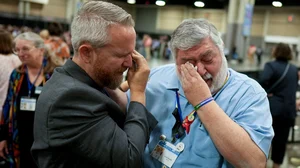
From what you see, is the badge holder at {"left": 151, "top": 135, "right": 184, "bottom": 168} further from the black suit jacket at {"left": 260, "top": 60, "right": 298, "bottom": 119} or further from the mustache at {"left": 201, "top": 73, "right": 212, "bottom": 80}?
the black suit jacket at {"left": 260, "top": 60, "right": 298, "bottom": 119}

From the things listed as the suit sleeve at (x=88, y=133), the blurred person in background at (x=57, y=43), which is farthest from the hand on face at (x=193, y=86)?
the blurred person in background at (x=57, y=43)

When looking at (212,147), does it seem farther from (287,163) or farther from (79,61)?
(287,163)

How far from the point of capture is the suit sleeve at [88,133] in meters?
1.05

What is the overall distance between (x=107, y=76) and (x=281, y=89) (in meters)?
3.48

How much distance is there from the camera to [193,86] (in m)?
1.29

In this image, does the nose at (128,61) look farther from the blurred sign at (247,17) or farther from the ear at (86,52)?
the blurred sign at (247,17)

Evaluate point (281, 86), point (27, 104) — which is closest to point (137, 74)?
point (27, 104)

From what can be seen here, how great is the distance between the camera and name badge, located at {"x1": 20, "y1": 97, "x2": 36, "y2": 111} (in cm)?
268

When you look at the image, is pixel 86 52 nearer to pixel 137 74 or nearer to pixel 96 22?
pixel 96 22

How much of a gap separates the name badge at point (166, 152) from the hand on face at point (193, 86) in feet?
0.80

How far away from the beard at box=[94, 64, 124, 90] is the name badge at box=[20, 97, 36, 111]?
1.67 meters

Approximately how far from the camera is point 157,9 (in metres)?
30.6

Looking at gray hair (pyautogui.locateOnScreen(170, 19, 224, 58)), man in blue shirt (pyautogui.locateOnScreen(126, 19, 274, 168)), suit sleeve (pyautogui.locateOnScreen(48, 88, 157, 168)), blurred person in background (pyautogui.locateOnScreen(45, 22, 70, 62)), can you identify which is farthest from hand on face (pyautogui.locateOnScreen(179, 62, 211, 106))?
blurred person in background (pyautogui.locateOnScreen(45, 22, 70, 62))

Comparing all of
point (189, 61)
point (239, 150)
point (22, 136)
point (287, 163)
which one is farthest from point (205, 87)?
point (287, 163)
